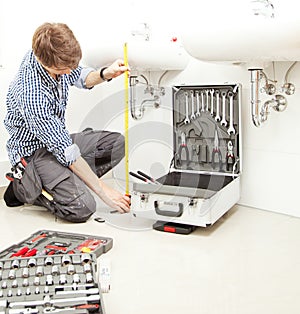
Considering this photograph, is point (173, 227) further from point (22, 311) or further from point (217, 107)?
point (22, 311)

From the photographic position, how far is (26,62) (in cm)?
190

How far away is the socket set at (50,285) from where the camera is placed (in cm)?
104

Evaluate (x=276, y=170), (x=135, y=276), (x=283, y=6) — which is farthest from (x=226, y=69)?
(x=135, y=276)

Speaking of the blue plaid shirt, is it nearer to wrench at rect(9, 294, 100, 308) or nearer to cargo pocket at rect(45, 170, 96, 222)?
cargo pocket at rect(45, 170, 96, 222)

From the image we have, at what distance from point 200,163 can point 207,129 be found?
152 mm

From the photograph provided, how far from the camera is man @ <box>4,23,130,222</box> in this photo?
1749 mm

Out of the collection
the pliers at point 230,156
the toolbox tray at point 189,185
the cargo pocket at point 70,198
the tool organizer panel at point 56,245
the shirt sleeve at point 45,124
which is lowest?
the tool organizer panel at point 56,245

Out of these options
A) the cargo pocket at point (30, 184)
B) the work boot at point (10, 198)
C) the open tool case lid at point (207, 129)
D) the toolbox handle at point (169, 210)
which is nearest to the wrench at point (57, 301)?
the toolbox handle at point (169, 210)

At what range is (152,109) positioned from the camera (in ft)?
7.82

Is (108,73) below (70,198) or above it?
above

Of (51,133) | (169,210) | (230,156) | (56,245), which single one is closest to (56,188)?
(51,133)

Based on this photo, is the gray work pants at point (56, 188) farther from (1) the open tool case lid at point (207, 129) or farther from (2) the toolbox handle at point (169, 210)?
(1) the open tool case lid at point (207, 129)

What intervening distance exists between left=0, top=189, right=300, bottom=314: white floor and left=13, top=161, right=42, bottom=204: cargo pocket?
100 mm

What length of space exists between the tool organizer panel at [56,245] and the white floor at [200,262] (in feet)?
0.14
